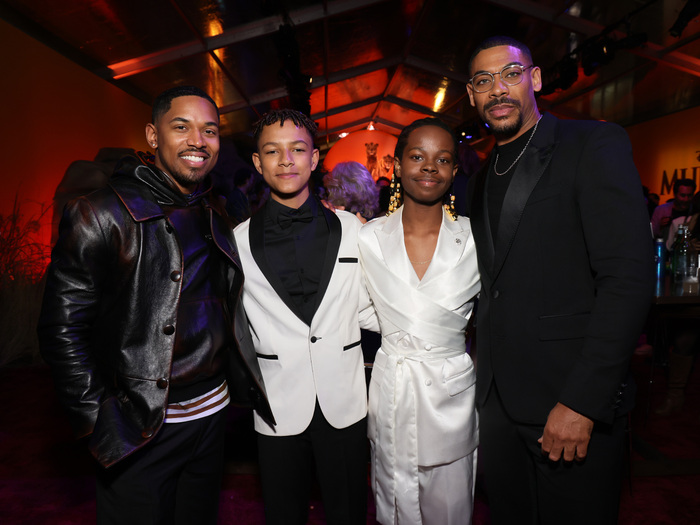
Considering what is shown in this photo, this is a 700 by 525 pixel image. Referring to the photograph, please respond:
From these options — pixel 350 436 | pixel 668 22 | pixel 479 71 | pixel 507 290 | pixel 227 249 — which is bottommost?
pixel 350 436

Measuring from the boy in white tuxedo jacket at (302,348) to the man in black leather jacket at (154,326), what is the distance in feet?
0.32

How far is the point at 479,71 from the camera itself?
175 centimetres

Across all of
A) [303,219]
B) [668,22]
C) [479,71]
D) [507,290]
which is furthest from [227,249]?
[668,22]

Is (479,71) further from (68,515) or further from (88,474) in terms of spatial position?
(88,474)

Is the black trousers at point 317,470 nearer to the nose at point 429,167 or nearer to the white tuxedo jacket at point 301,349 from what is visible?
the white tuxedo jacket at point 301,349

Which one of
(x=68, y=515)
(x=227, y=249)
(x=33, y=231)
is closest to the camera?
(x=227, y=249)

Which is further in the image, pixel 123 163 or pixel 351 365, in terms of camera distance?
pixel 351 365

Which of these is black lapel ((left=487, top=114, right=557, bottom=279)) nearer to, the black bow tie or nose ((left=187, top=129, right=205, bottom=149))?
the black bow tie

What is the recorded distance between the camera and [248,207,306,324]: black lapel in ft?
6.06

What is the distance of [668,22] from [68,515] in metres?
9.68

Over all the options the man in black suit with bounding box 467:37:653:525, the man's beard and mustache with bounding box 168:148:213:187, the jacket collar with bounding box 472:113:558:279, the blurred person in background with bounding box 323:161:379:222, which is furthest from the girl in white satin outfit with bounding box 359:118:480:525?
the blurred person in background with bounding box 323:161:379:222

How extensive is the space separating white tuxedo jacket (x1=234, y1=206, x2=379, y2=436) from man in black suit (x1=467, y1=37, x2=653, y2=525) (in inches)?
22.0

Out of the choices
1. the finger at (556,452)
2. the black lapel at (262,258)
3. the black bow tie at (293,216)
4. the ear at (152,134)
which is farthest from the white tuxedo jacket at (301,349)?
the finger at (556,452)

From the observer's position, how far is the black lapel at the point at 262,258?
185 centimetres
